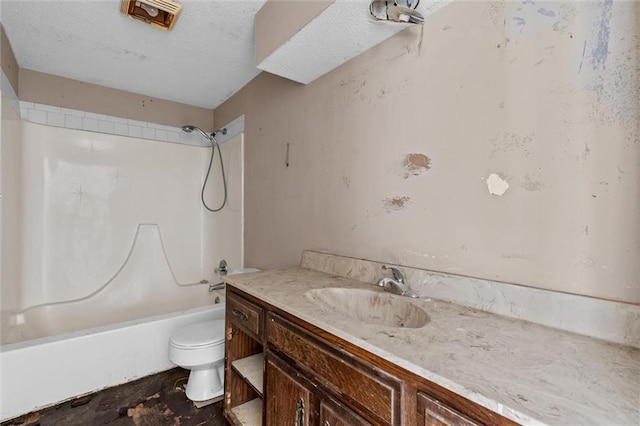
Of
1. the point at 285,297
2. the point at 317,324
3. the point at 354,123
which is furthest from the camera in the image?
the point at 354,123

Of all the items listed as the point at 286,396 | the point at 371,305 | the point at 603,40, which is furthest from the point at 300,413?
the point at 603,40

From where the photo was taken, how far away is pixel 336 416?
87 centimetres

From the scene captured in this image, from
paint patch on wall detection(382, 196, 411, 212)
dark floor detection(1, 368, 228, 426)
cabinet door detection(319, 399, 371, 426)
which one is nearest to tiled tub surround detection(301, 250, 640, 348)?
paint patch on wall detection(382, 196, 411, 212)

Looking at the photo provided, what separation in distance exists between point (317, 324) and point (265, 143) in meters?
1.68

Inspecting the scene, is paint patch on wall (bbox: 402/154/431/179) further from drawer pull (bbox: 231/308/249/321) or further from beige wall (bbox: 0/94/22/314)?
beige wall (bbox: 0/94/22/314)

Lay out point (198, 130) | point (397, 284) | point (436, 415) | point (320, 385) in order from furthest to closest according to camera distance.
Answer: point (198, 130)
point (397, 284)
point (320, 385)
point (436, 415)

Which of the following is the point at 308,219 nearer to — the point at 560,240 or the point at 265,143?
the point at 265,143

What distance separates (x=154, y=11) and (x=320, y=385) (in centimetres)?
206

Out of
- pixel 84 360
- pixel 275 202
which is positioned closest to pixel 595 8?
pixel 275 202

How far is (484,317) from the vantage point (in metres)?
0.95

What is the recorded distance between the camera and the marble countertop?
0.51m

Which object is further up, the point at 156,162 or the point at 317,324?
the point at 156,162

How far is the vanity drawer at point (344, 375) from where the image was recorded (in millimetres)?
726

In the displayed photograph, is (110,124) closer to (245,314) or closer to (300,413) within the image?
(245,314)
